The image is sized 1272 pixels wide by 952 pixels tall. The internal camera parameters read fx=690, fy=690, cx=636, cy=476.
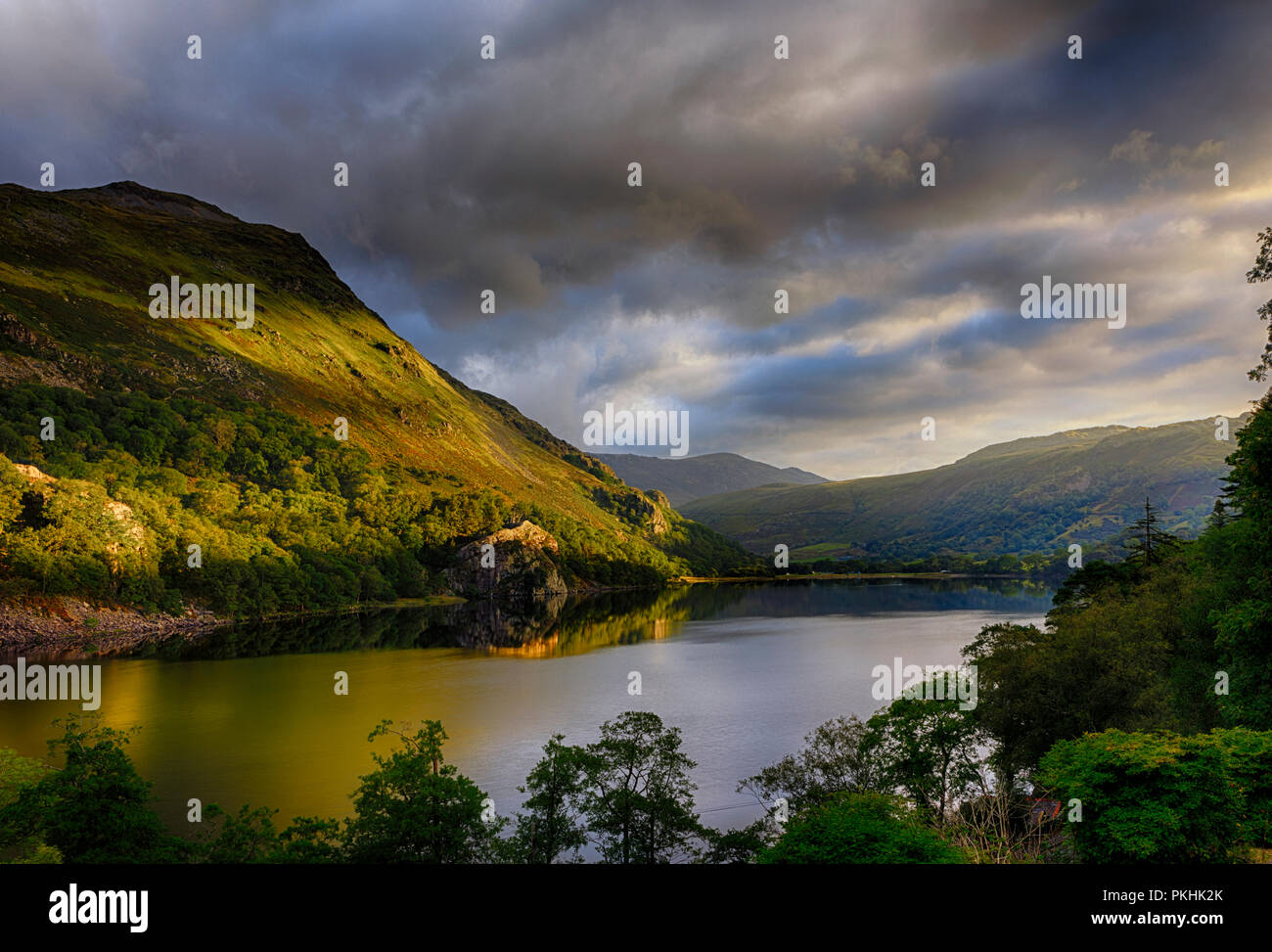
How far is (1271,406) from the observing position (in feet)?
81.5

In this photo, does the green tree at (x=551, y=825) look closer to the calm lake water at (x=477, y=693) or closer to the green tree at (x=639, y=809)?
the green tree at (x=639, y=809)

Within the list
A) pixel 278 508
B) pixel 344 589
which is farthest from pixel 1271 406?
pixel 278 508

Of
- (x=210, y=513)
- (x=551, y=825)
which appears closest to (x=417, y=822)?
(x=551, y=825)

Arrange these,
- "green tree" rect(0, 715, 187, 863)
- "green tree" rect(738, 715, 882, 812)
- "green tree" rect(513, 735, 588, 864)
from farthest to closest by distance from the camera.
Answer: "green tree" rect(738, 715, 882, 812), "green tree" rect(513, 735, 588, 864), "green tree" rect(0, 715, 187, 863)

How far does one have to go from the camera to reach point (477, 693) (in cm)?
6272

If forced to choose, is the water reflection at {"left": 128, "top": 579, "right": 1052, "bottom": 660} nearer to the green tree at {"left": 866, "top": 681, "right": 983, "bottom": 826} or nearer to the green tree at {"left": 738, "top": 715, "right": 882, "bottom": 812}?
the green tree at {"left": 738, "top": 715, "right": 882, "bottom": 812}

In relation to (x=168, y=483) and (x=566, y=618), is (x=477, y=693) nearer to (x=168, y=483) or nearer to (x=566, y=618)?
(x=566, y=618)

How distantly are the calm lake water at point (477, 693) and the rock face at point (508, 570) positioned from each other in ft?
140

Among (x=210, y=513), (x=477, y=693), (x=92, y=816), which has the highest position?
(x=210, y=513)

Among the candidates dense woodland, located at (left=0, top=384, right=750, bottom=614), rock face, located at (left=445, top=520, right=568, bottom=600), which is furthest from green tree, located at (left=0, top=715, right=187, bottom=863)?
rock face, located at (left=445, top=520, right=568, bottom=600)

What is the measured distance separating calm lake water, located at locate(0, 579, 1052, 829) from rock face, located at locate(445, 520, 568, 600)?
140 ft

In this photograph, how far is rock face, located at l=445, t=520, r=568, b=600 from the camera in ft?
547

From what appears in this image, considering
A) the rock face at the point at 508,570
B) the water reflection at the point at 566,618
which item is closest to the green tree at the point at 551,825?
the water reflection at the point at 566,618

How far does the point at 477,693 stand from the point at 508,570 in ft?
357
